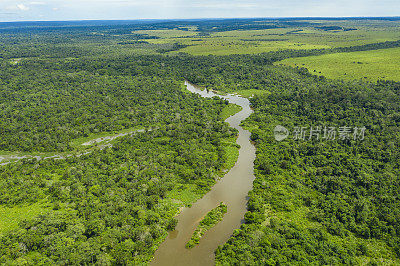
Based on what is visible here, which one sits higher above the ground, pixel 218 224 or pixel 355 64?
pixel 355 64

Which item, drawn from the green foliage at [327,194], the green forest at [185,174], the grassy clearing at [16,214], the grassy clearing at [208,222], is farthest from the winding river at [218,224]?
the grassy clearing at [16,214]

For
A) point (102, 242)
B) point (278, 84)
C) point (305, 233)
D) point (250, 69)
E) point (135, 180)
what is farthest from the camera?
point (250, 69)

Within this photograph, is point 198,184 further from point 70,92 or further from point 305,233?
point 70,92

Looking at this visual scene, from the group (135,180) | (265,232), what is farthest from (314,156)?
(135,180)
